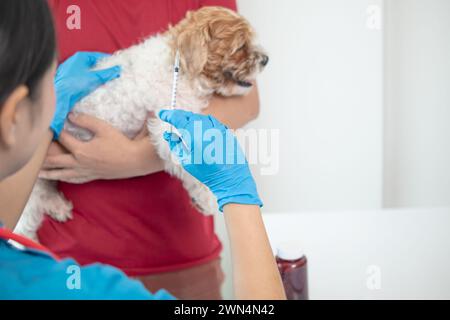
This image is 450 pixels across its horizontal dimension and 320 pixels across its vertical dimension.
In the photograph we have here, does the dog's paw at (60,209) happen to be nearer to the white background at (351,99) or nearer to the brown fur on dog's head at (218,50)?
the brown fur on dog's head at (218,50)

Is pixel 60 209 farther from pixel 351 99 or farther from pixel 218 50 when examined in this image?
pixel 351 99

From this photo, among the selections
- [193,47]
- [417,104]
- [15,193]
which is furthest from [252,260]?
[417,104]

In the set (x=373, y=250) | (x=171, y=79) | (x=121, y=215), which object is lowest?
(x=373, y=250)

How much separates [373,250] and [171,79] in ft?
2.44

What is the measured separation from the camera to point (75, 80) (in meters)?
1.26

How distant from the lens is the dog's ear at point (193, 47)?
1298 mm

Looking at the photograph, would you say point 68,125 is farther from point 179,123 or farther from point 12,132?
point 12,132

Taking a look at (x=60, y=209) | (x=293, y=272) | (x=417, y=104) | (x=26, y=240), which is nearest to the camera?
(x=26, y=240)

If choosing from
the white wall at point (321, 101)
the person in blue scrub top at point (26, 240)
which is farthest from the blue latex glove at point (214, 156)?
the white wall at point (321, 101)

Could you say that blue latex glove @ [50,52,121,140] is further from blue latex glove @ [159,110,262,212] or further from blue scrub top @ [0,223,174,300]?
blue scrub top @ [0,223,174,300]

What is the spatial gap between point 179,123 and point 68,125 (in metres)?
0.45

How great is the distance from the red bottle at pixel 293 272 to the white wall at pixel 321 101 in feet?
3.07

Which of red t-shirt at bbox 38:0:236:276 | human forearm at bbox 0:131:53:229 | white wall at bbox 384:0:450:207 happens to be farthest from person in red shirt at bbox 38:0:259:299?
white wall at bbox 384:0:450:207

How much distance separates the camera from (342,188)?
2.04 m
